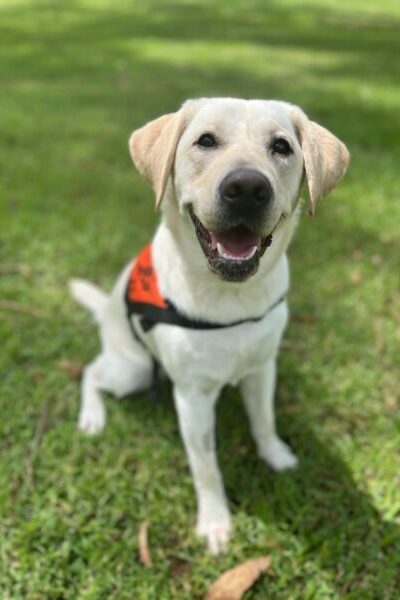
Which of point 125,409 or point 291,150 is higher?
point 291,150

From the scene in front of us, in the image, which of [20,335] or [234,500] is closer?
[234,500]

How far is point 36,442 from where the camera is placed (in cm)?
279

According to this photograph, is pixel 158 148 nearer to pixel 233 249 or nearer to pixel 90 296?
pixel 233 249

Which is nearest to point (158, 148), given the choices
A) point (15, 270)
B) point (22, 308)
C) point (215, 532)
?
point (215, 532)

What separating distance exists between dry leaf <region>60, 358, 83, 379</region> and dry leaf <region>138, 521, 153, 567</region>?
1052mm

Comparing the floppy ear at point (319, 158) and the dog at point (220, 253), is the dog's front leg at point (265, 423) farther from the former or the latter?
the floppy ear at point (319, 158)

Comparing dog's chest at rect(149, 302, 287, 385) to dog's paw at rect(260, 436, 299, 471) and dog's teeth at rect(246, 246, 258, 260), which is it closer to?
dog's teeth at rect(246, 246, 258, 260)

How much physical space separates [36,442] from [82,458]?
263 mm

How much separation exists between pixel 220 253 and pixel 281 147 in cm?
45

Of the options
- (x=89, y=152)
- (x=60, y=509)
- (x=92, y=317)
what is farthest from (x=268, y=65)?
(x=60, y=509)

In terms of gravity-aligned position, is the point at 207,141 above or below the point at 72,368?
above

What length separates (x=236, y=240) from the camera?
6.16 feet

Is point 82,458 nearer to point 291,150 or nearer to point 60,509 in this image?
point 60,509

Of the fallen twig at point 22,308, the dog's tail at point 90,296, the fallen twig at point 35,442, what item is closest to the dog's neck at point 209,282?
the fallen twig at point 35,442
